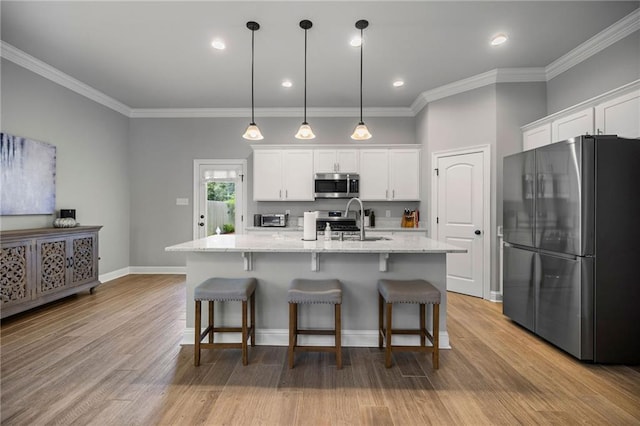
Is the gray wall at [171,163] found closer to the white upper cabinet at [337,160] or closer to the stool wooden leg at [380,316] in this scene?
the white upper cabinet at [337,160]

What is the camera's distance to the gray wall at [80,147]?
138 inches

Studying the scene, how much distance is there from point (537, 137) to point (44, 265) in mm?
5984

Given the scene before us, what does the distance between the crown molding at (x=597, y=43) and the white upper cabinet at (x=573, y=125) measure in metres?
0.82

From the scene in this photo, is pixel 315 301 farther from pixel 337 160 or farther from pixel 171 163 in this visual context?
pixel 171 163

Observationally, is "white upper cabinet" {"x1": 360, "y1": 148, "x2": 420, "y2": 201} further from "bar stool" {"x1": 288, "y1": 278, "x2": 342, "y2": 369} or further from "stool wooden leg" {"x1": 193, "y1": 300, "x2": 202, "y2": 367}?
"stool wooden leg" {"x1": 193, "y1": 300, "x2": 202, "y2": 367}

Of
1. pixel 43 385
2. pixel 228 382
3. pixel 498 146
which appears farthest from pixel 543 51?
pixel 43 385

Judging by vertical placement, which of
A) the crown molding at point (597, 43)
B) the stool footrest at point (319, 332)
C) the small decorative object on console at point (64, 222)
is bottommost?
the stool footrest at point (319, 332)

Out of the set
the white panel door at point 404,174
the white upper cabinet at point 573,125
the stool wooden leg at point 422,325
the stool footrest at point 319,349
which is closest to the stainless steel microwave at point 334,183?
the white panel door at point 404,174

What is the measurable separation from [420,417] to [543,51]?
3.99 meters

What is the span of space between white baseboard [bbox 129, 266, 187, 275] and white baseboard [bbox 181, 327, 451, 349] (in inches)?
119

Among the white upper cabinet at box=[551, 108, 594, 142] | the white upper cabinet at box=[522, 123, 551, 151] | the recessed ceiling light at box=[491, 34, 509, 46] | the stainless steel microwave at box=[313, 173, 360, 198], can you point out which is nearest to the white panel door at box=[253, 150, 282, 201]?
the stainless steel microwave at box=[313, 173, 360, 198]

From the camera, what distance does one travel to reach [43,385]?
2014 mm

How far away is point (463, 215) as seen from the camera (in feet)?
13.9

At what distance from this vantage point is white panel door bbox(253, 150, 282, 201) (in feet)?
16.5
